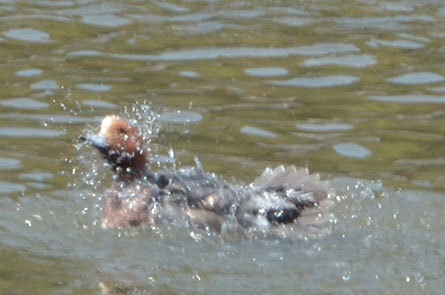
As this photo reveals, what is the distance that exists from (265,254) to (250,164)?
168 cm

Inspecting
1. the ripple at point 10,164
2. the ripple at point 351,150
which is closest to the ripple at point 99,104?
the ripple at point 10,164

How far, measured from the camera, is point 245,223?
8.82 metres

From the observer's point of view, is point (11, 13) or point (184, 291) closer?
point (184, 291)

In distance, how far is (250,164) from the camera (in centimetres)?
1014

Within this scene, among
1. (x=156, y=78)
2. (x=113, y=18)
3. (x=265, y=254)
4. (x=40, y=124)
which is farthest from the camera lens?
(x=113, y=18)

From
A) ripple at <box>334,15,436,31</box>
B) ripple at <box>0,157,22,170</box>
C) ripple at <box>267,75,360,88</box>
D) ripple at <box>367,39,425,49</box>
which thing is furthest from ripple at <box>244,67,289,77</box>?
ripple at <box>0,157,22,170</box>

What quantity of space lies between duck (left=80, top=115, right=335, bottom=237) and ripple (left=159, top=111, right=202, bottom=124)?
1.62 meters

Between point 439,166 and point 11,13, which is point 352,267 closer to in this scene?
point 439,166

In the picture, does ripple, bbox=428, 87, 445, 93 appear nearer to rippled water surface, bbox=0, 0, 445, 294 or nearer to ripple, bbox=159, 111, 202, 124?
rippled water surface, bbox=0, 0, 445, 294

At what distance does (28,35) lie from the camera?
13062 millimetres

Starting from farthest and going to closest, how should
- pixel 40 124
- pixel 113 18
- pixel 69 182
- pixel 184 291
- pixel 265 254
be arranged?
pixel 113 18, pixel 40 124, pixel 69 182, pixel 265 254, pixel 184 291

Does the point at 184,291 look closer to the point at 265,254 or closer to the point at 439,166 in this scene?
the point at 265,254

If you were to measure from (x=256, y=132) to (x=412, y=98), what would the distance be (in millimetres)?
1565

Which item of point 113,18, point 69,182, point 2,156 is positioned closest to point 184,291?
point 69,182
